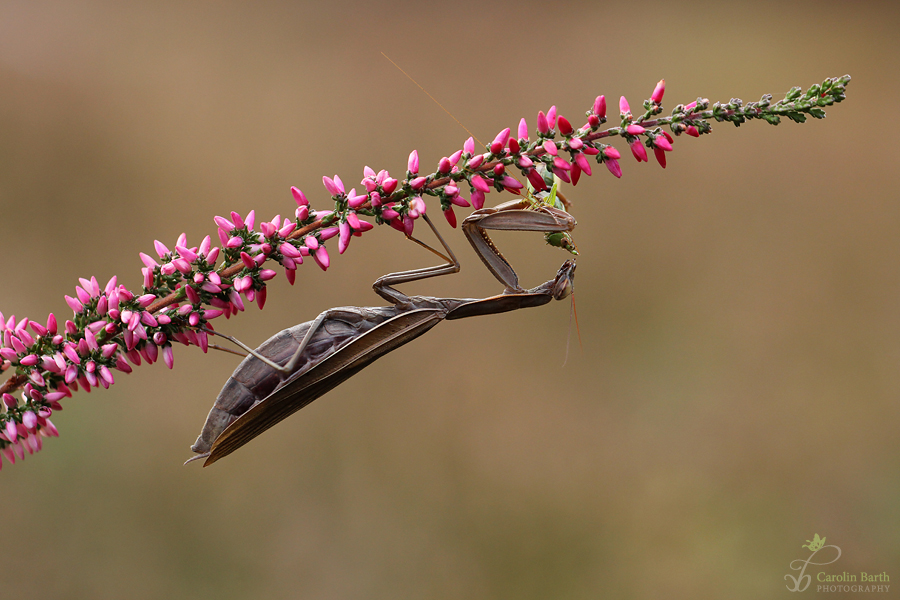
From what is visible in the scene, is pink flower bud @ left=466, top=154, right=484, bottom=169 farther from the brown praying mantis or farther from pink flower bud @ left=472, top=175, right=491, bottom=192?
the brown praying mantis

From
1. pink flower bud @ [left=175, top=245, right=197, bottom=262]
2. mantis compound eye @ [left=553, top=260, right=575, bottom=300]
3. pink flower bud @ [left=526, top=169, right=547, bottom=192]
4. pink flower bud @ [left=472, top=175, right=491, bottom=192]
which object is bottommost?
mantis compound eye @ [left=553, top=260, right=575, bottom=300]

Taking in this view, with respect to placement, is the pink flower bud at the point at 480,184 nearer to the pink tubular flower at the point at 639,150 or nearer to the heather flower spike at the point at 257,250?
the heather flower spike at the point at 257,250

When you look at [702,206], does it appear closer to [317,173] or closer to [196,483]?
[317,173]

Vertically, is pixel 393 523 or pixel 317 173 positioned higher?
pixel 317 173

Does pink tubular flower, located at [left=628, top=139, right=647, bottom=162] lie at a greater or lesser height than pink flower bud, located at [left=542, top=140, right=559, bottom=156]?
lesser

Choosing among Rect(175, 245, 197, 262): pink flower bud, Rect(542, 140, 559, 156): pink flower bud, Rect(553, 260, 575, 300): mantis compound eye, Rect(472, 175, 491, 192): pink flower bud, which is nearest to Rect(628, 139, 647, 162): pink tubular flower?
Rect(542, 140, 559, 156): pink flower bud

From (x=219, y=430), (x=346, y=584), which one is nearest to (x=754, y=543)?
(x=346, y=584)
